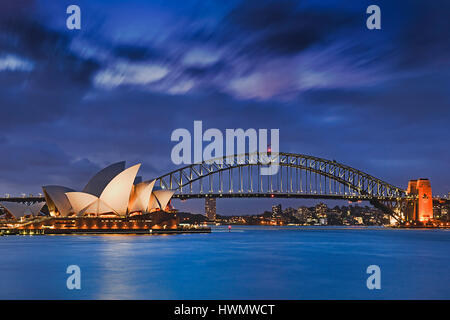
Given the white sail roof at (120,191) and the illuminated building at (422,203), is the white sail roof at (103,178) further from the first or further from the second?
the illuminated building at (422,203)

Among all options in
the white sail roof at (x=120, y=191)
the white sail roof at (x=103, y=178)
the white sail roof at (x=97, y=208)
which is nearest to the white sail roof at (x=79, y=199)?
the white sail roof at (x=97, y=208)

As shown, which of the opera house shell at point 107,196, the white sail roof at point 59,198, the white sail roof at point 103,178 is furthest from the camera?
the white sail roof at point 59,198

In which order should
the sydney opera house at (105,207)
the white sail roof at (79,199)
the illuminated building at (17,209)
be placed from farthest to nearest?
1. the illuminated building at (17,209)
2. the white sail roof at (79,199)
3. the sydney opera house at (105,207)

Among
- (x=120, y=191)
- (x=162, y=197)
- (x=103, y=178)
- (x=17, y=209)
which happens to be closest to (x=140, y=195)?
(x=120, y=191)

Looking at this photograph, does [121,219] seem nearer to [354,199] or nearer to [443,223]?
[354,199]

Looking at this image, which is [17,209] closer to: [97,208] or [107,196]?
[97,208]

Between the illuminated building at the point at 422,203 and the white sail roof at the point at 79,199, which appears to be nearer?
the white sail roof at the point at 79,199

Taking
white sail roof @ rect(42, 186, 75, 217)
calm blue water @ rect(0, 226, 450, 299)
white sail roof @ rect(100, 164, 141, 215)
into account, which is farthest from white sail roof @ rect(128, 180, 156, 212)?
calm blue water @ rect(0, 226, 450, 299)
